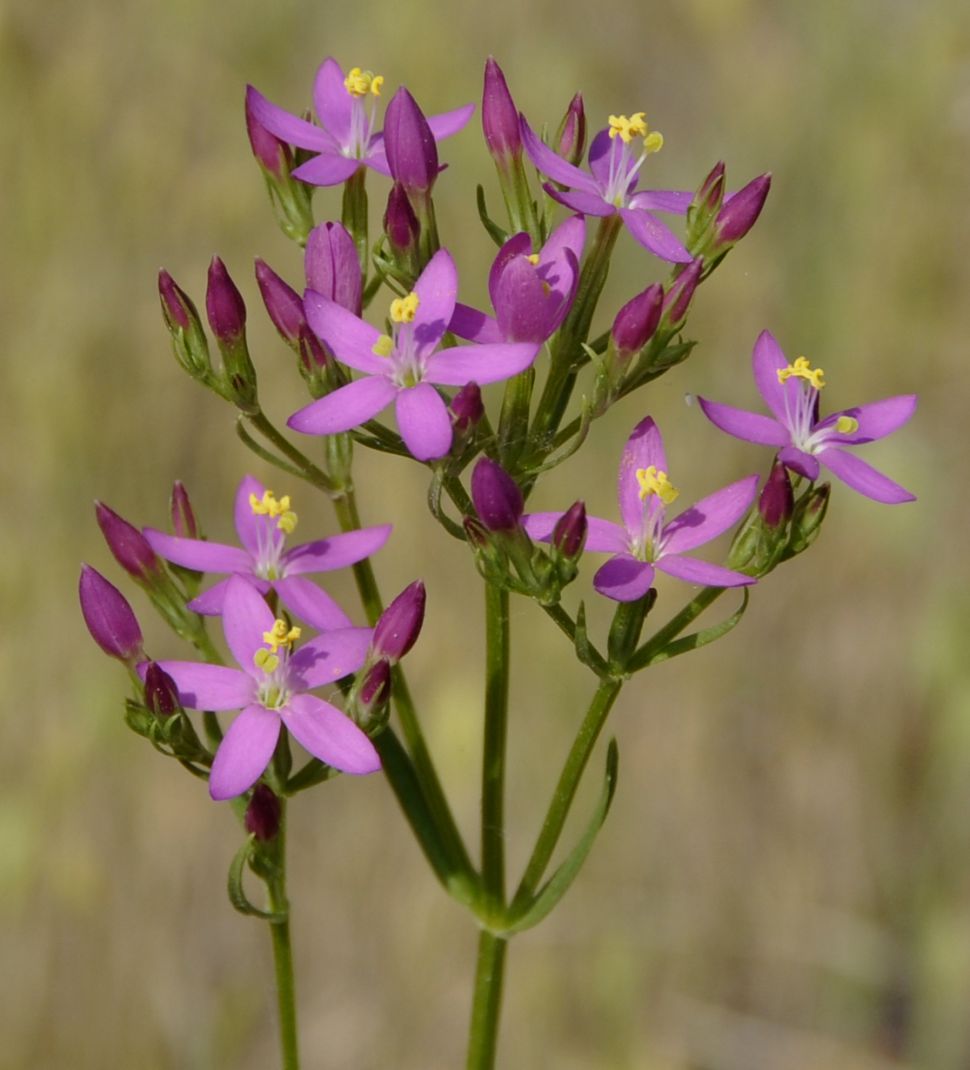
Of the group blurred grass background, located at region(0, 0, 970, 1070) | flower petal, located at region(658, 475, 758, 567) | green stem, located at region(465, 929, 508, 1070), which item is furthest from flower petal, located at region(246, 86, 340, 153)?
blurred grass background, located at region(0, 0, 970, 1070)

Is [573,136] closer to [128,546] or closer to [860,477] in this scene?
[860,477]

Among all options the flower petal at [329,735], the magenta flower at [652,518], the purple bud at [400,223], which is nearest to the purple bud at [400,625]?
the flower petal at [329,735]

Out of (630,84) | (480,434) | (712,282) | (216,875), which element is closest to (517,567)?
(480,434)

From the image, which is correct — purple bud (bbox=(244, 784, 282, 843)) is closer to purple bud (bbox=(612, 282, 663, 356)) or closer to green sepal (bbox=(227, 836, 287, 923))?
green sepal (bbox=(227, 836, 287, 923))

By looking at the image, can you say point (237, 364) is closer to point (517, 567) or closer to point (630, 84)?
point (517, 567)

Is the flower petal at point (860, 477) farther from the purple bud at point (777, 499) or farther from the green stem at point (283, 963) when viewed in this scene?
the green stem at point (283, 963)
